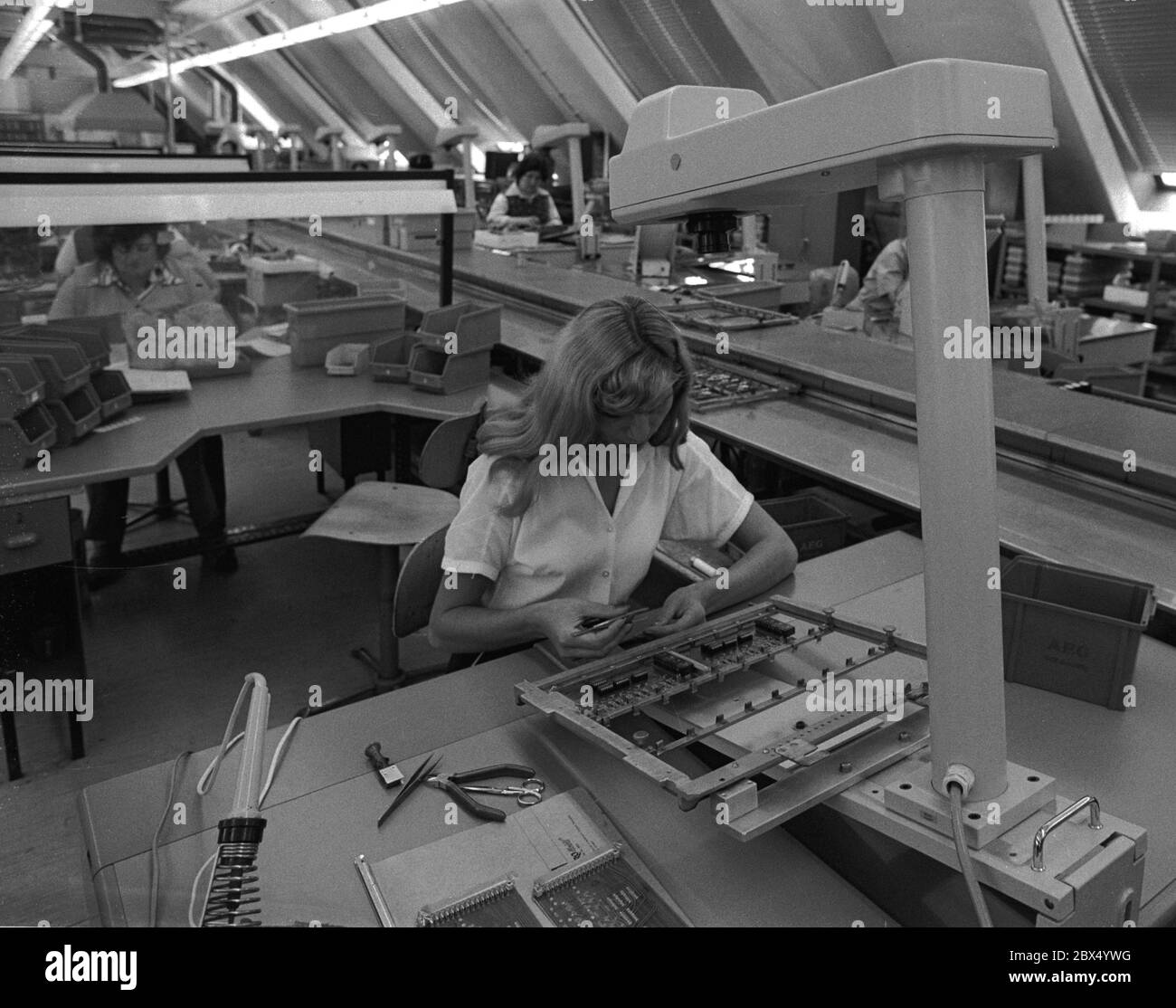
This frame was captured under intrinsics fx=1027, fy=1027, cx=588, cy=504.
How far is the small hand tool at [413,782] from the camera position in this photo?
1.24m

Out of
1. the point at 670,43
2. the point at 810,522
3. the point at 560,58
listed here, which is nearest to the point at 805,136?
the point at 810,522

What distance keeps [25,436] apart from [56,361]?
12.2 inches

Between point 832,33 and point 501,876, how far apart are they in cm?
865

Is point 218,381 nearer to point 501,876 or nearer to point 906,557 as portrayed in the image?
point 906,557

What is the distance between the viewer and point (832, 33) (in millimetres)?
8359

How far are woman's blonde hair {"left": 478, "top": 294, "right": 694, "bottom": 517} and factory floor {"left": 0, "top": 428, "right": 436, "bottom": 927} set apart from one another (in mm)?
1163

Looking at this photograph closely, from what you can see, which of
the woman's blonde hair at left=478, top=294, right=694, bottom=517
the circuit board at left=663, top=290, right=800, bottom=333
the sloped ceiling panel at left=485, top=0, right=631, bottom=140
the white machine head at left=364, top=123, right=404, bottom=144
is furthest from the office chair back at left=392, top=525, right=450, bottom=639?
the sloped ceiling panel at left=485, top=0, right=631, bottom=140

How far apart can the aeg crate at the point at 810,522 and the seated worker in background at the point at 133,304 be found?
232cm

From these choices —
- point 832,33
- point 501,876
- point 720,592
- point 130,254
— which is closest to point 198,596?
point 130,254

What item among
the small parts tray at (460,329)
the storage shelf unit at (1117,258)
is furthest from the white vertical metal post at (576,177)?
the small parts tray at (460,329)

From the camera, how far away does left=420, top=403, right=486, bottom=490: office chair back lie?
2875 millimetres

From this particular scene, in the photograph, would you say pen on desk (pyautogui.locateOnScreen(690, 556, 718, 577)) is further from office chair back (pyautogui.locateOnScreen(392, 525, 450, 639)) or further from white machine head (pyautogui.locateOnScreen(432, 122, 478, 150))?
white machine head (pyautogui.locateOnScreen(432, 122, 478, 150))

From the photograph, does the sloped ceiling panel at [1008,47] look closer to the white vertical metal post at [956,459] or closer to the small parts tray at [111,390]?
the small parts tray at [111,390]

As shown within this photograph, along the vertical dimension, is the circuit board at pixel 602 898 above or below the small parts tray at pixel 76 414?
below
